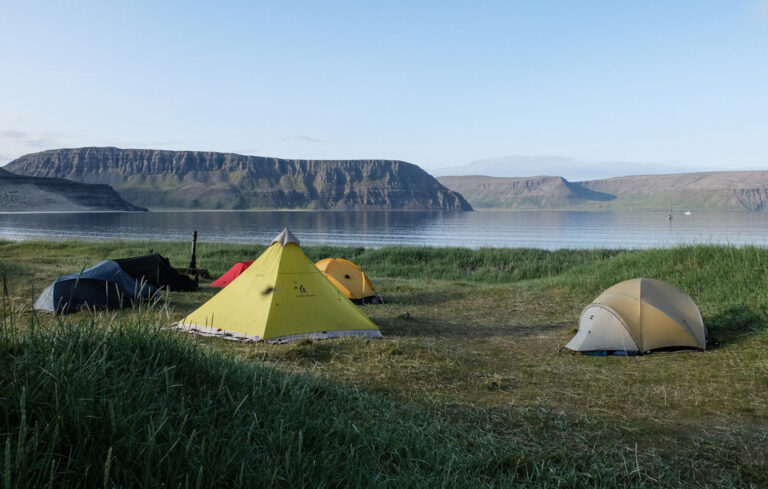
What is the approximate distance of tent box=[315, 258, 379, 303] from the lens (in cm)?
1652

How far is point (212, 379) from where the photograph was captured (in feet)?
16.4

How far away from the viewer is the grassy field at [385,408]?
11.0 feet

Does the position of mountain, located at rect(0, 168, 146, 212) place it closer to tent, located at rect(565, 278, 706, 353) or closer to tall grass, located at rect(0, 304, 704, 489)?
tent, located at rect(565, 278, 706, 353)

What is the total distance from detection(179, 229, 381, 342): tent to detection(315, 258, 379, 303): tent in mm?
4453

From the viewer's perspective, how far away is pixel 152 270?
56.1ft

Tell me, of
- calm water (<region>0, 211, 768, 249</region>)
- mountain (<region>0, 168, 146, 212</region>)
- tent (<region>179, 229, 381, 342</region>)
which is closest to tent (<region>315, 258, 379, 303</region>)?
tent (<region>179, 229, 381, 342</region>)

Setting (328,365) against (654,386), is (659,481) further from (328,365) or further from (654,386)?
(328,365)

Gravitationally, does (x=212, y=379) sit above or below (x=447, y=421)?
above

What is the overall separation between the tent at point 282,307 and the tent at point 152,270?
5.86m

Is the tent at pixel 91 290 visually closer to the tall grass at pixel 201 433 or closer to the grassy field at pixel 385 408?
the grassy field at pixel 385 408

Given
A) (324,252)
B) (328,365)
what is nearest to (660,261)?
(328,365)

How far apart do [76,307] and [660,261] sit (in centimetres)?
1578

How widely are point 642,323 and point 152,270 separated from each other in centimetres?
1336

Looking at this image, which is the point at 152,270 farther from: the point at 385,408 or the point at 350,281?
the point at 385,408
